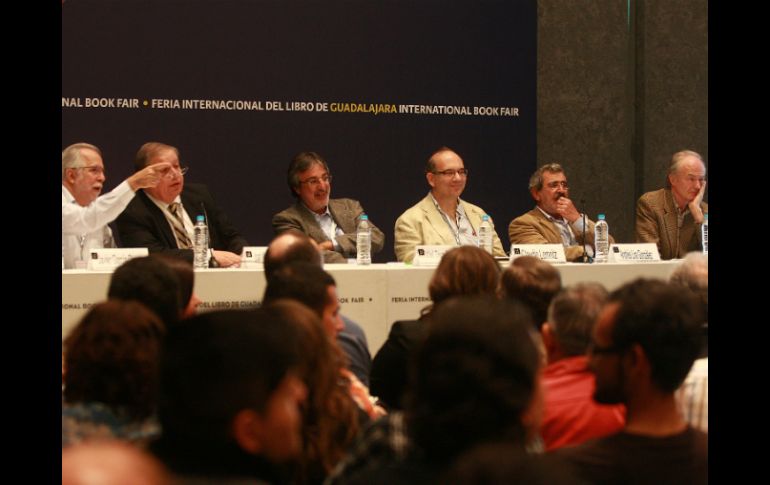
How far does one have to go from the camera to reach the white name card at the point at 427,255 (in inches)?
176

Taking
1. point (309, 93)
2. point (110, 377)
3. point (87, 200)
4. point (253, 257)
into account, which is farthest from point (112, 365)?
point (309, 93)

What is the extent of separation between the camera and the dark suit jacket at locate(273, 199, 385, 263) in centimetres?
495

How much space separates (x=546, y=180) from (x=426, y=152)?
4.30ft

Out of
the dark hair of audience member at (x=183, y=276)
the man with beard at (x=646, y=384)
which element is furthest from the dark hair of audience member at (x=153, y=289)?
the man with beard at (x=646, y=384)

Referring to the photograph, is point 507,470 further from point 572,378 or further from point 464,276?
point 464,276

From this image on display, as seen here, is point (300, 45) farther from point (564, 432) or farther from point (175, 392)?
point (175, 392)

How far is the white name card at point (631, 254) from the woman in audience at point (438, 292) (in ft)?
6.41

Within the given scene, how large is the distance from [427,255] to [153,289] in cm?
243

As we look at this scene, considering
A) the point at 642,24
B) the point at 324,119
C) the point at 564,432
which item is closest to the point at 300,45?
the point at 324,119

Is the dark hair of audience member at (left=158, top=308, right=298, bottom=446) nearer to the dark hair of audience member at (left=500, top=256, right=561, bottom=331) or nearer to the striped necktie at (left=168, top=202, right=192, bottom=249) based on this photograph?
the dark hair of audience member at (left=500, top=256, right=561, bottom=331)

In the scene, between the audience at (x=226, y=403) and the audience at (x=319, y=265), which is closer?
the audience at (x=226, y=403)

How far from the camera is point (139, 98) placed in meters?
5.90

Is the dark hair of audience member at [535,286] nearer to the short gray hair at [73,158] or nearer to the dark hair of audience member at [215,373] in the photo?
the dark hair of audience member at [215,373]
